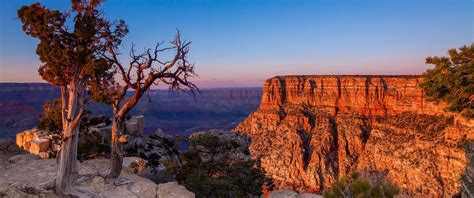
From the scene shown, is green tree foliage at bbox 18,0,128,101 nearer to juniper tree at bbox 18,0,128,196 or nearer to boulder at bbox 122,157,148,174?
juniper tree at bbox 18,0,128,196

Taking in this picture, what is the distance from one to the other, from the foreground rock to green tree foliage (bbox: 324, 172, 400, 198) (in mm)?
7289

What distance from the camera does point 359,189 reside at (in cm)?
1031

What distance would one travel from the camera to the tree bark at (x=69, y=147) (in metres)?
13.7

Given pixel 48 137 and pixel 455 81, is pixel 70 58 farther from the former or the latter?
pixel 455 81

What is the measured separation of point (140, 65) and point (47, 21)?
400 cm

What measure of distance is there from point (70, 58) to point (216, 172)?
39.7 feet

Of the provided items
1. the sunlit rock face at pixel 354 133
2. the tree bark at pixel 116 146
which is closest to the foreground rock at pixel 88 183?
the tree bark at pixel 116 146

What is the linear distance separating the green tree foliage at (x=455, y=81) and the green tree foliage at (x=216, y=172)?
46.9 feet

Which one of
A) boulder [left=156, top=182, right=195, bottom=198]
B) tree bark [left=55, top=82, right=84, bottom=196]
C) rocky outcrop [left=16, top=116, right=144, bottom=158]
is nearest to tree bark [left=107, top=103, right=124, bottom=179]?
tree bark [left=55, top=82, right=84, bottom=196]

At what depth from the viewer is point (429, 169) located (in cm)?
5284

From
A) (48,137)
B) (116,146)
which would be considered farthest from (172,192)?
(48,137)

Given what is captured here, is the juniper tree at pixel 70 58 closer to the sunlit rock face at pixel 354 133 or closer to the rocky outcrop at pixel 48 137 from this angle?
the rocky outcrop at pixel 48 137

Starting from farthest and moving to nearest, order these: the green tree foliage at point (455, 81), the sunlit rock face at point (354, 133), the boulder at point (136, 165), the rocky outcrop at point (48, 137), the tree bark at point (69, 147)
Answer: the sunlit rock face at point (354, 133) → the rocky outcrop at point (48, 137) → the green tree foliage at point (455, 81) → the boulder at point (136, 165) → the tree bark at point (69, 147)

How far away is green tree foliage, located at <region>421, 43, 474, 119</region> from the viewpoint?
2208cm
